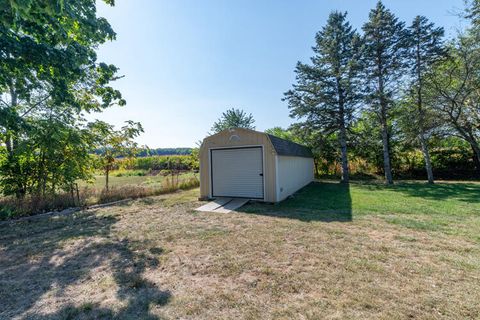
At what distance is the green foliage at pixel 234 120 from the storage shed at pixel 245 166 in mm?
13029

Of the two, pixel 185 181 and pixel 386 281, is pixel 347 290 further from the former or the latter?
pixel 185 181

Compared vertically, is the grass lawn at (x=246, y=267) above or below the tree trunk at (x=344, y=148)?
below

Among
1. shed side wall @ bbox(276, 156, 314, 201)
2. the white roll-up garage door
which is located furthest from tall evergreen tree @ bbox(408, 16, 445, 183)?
the white roll-up garage door

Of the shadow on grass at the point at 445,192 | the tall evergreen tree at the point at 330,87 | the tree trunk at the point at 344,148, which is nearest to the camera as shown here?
the shadow on grass at the point at 445,192

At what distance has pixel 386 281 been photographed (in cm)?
246

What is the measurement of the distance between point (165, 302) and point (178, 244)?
1.59 metres

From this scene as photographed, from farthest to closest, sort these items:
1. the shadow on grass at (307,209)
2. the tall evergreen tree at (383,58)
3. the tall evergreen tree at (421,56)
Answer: the tall evergreen tree at (383,58) → the tall evergreen tree at (421,56) → the shadow on grass at (307,209)

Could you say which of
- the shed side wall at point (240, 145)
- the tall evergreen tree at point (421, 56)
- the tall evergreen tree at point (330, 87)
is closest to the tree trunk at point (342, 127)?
the tall evergreen tree at point (330, 87)

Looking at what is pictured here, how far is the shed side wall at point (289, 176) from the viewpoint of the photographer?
7418 mm

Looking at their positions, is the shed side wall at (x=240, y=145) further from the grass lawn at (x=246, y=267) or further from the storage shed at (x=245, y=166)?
the grass lawn at (x=246, y=267)

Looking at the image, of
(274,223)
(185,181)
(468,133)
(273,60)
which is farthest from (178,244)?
(468,133)

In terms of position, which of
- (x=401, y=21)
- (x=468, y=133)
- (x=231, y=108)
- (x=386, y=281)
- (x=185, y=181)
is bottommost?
(x=386, y=281)

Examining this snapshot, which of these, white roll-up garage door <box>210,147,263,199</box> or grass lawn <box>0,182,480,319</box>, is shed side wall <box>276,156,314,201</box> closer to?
white roll-up garage door <box>210,147,263,199</box>

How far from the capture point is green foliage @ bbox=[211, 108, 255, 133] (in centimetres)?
2097
